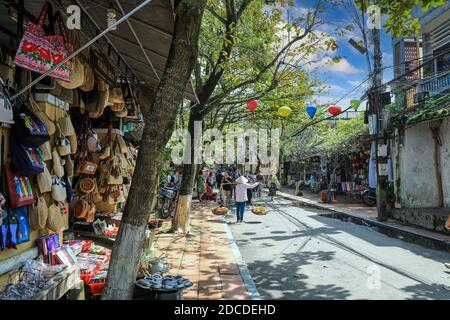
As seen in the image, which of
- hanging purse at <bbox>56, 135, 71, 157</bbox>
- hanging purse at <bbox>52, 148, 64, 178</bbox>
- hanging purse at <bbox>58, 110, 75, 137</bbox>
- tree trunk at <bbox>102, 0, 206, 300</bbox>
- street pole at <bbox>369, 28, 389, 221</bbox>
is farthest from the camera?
street pole at <bbox>369, 28, 389, 221</bbox>

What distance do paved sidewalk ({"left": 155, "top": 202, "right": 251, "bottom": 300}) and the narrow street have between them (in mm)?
390

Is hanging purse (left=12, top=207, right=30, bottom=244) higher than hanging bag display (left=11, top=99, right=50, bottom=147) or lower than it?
lower

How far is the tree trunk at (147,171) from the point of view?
350 cm

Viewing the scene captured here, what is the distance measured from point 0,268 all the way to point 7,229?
36cm

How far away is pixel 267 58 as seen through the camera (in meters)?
12.0

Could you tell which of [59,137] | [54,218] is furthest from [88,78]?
[54,218]

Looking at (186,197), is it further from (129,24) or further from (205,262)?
(129,24)

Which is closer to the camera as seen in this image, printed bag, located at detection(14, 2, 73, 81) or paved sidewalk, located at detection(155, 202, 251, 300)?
printed bag, located at detection(14, 2, 73, 81)

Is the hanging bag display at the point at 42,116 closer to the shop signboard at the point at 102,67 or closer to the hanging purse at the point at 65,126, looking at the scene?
the hanging purse at the point at 65,126

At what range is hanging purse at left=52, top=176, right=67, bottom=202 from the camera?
4624mm

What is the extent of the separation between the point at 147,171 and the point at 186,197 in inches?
273

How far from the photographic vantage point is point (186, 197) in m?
10.4

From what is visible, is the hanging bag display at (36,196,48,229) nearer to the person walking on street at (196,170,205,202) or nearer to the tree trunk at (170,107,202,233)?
the tree trunk at (170,107,202,233)

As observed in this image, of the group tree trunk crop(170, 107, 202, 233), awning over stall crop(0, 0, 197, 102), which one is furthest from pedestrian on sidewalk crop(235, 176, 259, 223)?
awning over stall crop(0, 0, 197, 102)
